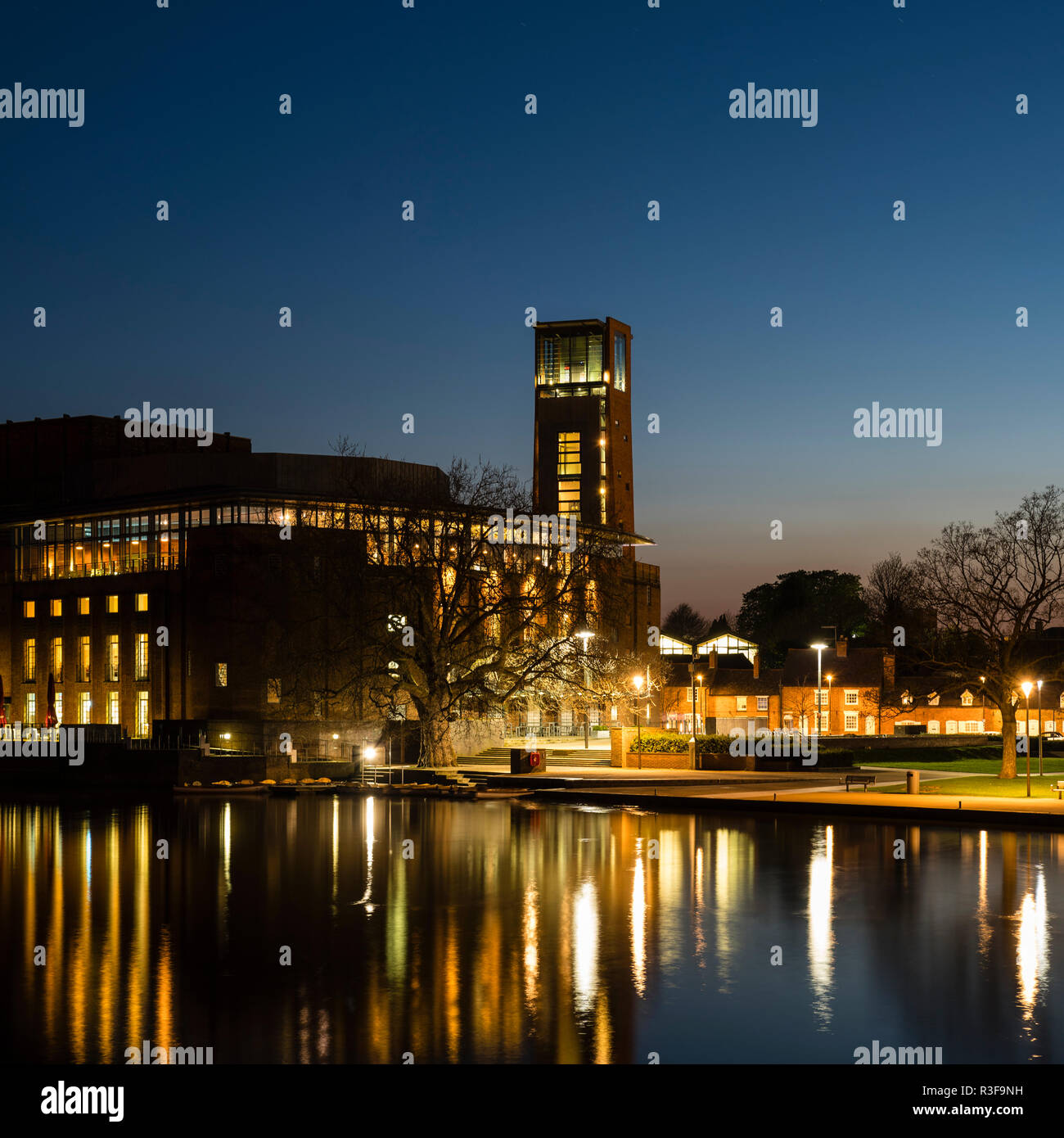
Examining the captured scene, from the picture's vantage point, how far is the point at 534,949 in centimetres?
1672

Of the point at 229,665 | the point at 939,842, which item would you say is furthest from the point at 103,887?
the point at 229,665

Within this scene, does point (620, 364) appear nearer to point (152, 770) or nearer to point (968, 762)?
point (968, 762)

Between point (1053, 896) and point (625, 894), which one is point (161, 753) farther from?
point (1053, 896)

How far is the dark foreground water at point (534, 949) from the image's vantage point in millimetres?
12555

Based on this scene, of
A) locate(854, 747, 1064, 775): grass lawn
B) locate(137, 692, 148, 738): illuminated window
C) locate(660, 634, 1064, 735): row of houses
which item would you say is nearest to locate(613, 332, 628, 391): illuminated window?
locate(660, 634, 1064, 735): row of houses

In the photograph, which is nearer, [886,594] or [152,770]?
[152,770]

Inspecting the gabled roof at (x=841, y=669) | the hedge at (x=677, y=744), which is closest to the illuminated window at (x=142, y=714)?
the hedge at (x=677, y=744)

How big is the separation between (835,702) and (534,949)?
8386 cm

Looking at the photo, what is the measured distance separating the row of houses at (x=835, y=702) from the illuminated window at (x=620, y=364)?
4305cm

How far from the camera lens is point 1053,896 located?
Result: 21.3m

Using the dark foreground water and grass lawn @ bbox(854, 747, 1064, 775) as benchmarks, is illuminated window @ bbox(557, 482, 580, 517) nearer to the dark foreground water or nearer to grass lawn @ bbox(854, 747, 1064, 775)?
grass lawn @ bbox(854, 747, 1064, 775)

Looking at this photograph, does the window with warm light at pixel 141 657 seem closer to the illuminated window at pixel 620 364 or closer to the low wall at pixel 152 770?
the low wall at pixel 152 770

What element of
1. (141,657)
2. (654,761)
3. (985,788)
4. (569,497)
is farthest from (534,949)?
(569,497)
